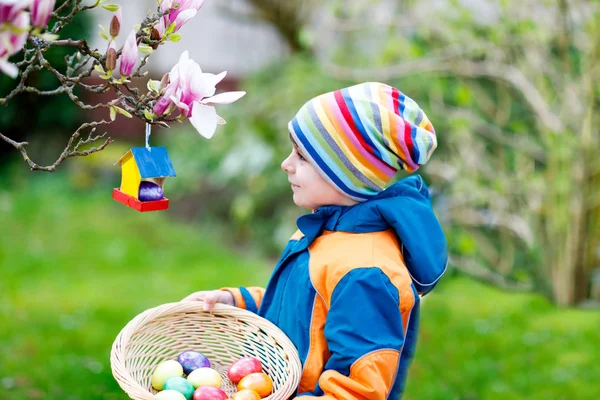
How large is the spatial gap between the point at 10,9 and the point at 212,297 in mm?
1095

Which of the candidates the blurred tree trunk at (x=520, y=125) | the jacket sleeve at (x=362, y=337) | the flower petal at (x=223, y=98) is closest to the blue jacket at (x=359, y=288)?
the jacket sleeve at (x=362, y=337)

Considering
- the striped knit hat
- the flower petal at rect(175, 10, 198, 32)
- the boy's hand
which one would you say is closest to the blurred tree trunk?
the striped knit hat

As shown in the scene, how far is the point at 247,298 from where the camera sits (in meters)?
2.19

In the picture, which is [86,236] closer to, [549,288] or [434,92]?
[434,92]

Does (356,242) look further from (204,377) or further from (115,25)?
(115,25)

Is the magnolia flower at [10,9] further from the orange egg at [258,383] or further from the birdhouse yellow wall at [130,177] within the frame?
the orange egg at [258,383]

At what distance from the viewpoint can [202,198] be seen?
645 centimetres

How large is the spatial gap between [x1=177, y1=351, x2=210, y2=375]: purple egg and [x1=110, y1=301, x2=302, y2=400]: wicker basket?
0.07 meters

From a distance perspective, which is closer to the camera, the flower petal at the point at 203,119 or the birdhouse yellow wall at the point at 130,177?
the flower petal at the point at 203,119

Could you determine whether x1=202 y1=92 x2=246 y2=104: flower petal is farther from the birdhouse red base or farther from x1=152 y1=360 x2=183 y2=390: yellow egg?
x1=152 y1=360 x2=183 y2=390: yellow egg

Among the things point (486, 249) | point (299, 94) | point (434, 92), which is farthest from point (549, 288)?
point (299, 94)

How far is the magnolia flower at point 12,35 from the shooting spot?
3.65ft

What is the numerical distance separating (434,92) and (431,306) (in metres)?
1.41

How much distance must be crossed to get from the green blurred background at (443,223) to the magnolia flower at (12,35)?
211cm
